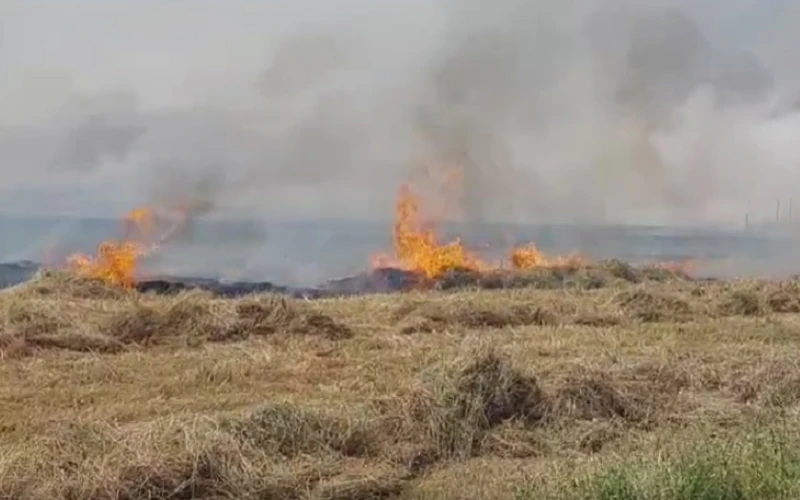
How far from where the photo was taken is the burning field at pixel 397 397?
19.3 feet

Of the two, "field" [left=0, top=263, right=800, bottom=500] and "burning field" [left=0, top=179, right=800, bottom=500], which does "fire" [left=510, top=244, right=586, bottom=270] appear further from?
"field" [left=0, top=263, right=800, bottom=500]

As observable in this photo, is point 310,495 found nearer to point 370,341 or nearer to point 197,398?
point 197,398

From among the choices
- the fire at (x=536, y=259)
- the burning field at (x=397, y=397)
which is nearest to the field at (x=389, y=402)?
the burning field at (x=397, y=397)

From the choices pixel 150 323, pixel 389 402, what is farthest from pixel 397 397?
pixel 150 323

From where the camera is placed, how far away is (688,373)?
352 inches

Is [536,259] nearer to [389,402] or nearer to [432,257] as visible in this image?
[432,257]

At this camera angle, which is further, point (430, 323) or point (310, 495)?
point (430, 323)

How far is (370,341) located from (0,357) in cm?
363

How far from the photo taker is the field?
5.86 meters

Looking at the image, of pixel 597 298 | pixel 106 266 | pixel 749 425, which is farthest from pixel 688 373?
pixel 106 266

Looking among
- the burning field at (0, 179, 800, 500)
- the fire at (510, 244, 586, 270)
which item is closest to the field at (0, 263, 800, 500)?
the burning field at (0, 179, 800, 500)

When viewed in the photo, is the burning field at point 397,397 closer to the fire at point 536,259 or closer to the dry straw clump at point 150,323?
the dry straw clump at point 150,323

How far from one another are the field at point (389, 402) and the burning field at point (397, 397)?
19 mm

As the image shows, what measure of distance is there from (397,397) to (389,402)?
0.14 meters
